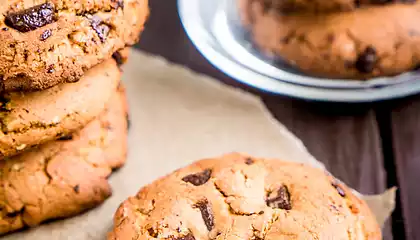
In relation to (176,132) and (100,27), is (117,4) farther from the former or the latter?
(176,132)

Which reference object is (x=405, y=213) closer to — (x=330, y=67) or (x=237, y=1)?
(x=330, y=67)

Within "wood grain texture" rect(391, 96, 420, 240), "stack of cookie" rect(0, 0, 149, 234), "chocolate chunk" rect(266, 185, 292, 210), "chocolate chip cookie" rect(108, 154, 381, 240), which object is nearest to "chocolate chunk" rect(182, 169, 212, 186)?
"chocolate chip cookie" rect(108, 154, 381, 240)

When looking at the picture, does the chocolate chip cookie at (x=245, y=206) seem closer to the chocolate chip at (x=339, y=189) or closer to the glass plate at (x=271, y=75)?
the chocolate chip at (x=339, y=189)

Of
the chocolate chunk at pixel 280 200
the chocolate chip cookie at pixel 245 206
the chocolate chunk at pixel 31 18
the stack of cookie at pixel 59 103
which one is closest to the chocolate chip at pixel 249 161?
the chocolate chip cookie at pixel 245 206

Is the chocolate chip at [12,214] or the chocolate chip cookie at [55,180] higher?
the chocolate chip cookie at [55,180]

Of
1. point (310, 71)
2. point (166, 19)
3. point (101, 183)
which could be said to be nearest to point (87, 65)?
point (101, 183)

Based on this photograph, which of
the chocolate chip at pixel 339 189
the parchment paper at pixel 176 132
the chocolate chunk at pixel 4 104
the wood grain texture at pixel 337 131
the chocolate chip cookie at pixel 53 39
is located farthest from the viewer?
the wood grain texture at pixel 337 131

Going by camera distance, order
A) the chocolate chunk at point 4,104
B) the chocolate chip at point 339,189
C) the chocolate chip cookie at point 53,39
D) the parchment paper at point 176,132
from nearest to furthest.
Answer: the chocolate chip cookie at point 53,39
the chocolate chunk at point 4,104
the chocolate chip at point 339,189
the parchment paper at point 176,132

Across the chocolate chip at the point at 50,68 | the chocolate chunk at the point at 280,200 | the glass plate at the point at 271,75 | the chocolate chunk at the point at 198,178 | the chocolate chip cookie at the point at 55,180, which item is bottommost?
the chocolate chip cookie at the point at 55,180
